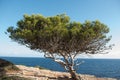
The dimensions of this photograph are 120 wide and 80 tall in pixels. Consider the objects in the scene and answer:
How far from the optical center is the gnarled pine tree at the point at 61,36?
3291cm

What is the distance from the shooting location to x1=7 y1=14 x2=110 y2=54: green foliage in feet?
108

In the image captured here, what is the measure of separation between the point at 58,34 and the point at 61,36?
2.07 ft

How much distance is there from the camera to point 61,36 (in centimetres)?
3350

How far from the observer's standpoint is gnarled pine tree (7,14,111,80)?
32.9 m

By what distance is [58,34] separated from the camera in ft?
109

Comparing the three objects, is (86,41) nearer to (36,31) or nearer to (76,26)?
(76,26)

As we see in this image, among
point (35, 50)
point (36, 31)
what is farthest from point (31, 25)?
point (35, 50)

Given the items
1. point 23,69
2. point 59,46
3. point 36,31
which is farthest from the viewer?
point 23,69

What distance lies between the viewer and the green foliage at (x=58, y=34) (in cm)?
3282

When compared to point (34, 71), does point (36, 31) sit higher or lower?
higher

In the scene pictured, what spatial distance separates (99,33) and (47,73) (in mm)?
10884

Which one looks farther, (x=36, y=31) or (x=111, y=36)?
(x=111, y=36)

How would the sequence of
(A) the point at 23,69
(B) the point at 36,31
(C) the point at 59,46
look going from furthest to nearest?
(A) the point at 23,69 → (C) the point at 59,46 → (B) the point at 36,31

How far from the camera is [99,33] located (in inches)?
1390
